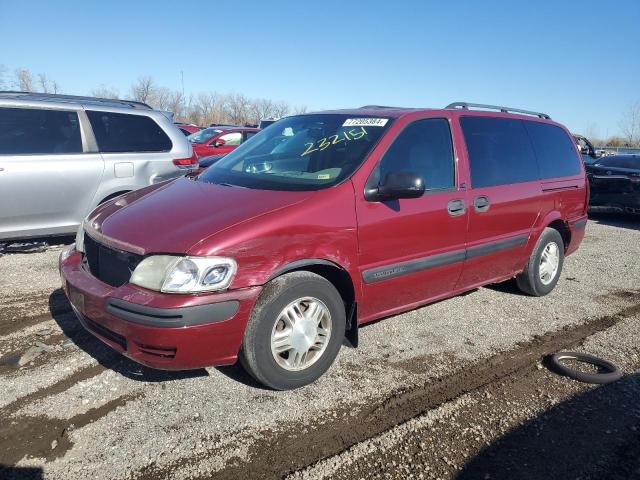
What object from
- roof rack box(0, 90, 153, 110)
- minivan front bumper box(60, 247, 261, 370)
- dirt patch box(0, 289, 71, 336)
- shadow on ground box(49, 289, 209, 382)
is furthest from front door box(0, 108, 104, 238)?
minivan front bumper box(60, 247, 261, 370)

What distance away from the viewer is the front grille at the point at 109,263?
3008mm

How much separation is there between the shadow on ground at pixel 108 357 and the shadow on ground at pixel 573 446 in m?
1.85

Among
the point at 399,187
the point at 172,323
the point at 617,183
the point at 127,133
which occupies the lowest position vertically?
the point at 172,323

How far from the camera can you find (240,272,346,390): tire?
2982 millimetres

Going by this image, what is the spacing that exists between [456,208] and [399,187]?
2.72ft

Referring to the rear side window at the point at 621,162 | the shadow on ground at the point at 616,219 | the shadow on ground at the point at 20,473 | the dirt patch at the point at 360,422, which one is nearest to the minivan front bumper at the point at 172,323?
the dirt patch at the point at 360,422

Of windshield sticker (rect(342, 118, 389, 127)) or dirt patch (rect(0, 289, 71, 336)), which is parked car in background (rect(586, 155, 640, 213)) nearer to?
windshield sticker (rect(342, 118, 389, 127))

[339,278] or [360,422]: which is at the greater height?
[339,278]

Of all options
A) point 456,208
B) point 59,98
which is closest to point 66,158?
point 59,98

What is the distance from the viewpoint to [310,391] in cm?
324

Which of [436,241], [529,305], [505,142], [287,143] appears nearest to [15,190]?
[287,143]

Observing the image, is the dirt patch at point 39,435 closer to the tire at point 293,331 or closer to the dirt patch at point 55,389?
the dirt patch at point 55,389

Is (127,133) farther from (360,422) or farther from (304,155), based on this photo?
(360,422)

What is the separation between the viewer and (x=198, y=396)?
3.13 meters
